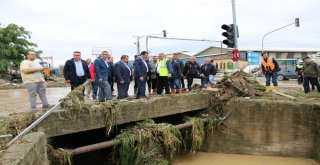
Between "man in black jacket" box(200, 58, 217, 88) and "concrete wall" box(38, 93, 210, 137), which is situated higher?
"man in black jacket" box(200, 58, 217, 88)

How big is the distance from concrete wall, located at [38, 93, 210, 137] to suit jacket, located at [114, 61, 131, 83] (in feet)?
3.83

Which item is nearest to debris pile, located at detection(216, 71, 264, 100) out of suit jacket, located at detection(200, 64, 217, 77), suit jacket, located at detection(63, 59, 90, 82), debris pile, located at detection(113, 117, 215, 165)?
suit jacket, located at detection(200, 64, 217, 77)

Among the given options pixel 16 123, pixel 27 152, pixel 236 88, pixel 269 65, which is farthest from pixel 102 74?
pixel 269 65

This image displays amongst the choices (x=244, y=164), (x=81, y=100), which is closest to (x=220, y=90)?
(x=244, y=164)

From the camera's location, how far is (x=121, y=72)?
942 centimetres

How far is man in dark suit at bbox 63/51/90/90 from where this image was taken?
8633 mm

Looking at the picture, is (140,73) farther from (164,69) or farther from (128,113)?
(128,113)

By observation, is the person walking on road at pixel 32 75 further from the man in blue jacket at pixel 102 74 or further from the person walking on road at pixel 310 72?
the person walking on road at pixel 310 72

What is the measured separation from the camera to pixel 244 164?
9125 mm

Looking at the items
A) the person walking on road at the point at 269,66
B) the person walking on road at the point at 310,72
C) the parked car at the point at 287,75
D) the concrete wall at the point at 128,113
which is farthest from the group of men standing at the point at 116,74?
the parked car at the point at 287,75

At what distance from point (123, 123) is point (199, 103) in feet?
9.10

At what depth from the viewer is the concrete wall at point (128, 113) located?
6.60 meters

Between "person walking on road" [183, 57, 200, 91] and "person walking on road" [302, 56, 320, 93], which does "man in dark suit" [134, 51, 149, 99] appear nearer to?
"person walking on road" [183, 57, 200, 91]

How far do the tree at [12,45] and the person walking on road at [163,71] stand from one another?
30994mm
